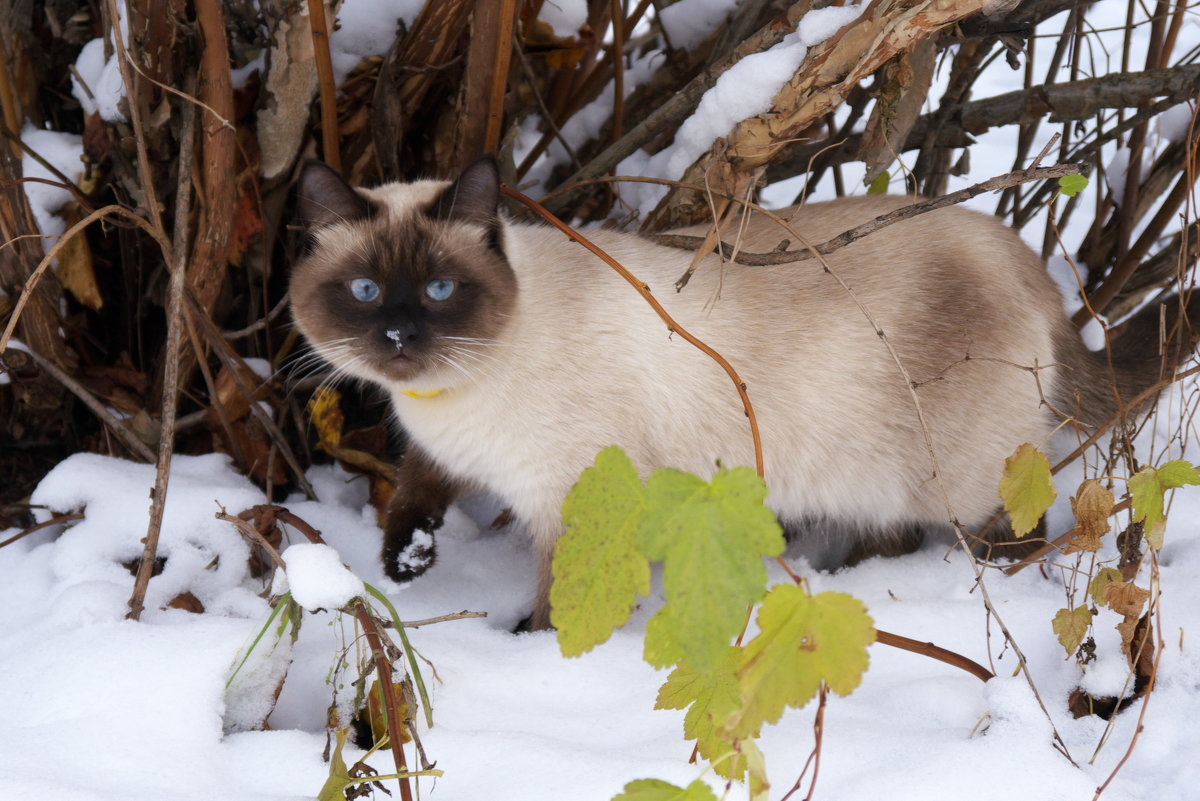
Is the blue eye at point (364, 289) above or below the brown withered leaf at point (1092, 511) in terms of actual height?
above

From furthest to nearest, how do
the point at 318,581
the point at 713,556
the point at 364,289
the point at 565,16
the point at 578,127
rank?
the point at 578,127, the point at 565,16, the point at 364,289, the point at 318,581, the point at 713,556

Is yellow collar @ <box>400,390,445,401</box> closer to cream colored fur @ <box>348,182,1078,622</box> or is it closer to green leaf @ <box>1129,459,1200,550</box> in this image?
cream colored fur @ <box>348,182,1078,622</box>

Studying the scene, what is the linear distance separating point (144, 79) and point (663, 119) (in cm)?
112

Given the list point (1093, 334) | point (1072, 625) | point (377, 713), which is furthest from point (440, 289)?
point (1093, 334)

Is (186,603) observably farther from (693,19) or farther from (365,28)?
(693,19)

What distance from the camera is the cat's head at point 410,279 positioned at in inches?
71.6

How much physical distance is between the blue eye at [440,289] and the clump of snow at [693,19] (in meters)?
1.14

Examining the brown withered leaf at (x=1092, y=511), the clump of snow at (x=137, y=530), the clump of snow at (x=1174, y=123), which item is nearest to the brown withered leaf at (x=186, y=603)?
the clump of snow at (x=137, y=530)

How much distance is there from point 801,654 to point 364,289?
1.19 meters

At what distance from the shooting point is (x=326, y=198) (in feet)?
6.14

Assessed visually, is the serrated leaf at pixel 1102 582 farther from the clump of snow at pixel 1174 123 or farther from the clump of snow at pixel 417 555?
the clump of snow at pixel 1174 123

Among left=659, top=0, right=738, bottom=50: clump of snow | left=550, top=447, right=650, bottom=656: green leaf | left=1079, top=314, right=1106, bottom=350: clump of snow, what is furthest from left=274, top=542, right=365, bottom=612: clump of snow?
left=1079, top=314, right=1106, bottom=350: clump of snow

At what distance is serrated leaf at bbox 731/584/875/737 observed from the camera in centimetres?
98

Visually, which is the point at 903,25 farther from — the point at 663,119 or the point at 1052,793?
the point at 1052,793
